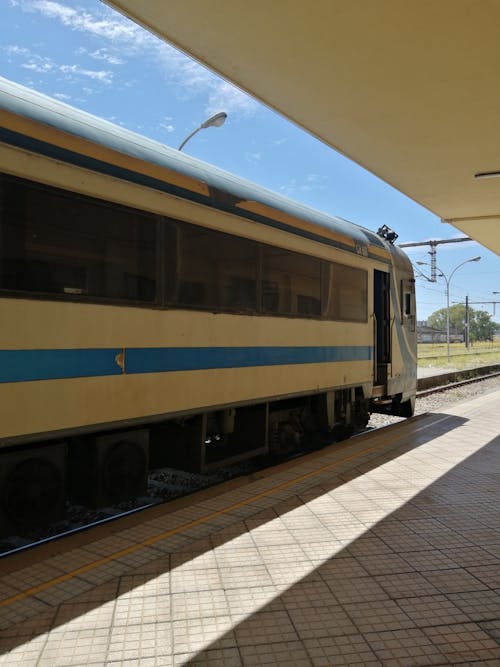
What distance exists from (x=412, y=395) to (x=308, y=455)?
416 cm

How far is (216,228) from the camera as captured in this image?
18.1 ft

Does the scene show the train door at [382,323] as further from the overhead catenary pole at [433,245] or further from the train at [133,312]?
the overhead catenary pole at [433,245]

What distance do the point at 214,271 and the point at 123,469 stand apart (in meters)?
2.05

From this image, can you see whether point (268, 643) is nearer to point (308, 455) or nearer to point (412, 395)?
point (308, 455)

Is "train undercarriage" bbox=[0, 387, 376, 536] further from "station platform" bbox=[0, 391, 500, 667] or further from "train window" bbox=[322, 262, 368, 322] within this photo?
"train window" bbox=[322, 262, 368, 322]

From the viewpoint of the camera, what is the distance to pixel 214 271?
5.51 meters

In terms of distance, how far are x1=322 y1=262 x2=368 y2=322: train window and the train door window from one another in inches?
74.8

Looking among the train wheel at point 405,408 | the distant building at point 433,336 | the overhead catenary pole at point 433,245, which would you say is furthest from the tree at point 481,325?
the train wheel at point 405,408

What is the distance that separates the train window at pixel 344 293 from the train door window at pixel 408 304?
1901 millimetres

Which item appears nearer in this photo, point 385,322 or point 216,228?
point 216,228

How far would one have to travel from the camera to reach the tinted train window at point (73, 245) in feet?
12.4

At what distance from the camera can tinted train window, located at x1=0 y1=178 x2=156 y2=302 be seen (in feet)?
12.4

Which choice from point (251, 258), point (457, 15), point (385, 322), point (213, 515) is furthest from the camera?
point (385, 322)

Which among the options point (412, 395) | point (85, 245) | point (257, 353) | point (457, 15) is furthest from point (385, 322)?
point (85, 245)
